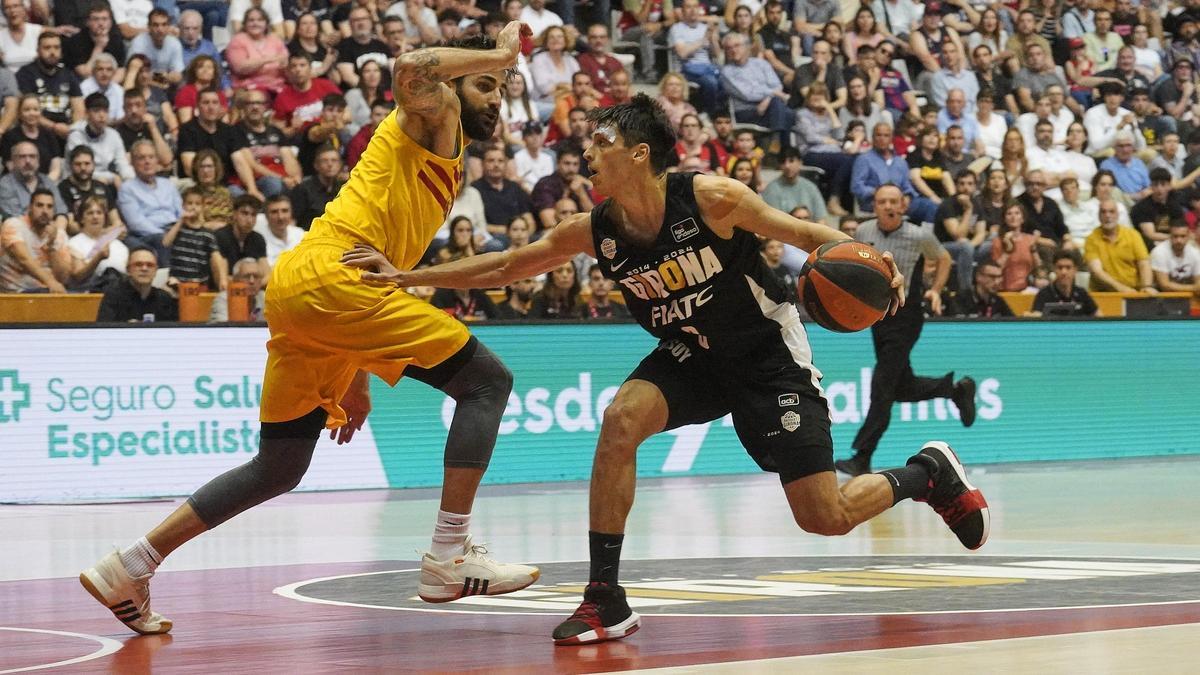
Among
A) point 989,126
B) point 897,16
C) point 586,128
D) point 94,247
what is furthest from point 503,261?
point 897,16

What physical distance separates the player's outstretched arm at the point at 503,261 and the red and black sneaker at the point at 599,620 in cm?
126

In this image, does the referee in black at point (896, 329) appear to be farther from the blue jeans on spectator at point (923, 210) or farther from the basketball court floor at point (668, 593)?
the blue jeans on spectator at point (923, 210)

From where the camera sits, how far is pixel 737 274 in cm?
671

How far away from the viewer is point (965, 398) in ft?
47.7

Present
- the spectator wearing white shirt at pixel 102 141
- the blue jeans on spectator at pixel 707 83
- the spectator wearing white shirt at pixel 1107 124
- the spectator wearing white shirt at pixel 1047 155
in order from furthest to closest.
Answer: the spectator wearing white shirt at pixel 1107 124 < the spectator wearing white shirt at pixel 1047 155 < the blue jeans on spectator at pixel 707 83 < the spectator wearing white shirt at pixel 102 141

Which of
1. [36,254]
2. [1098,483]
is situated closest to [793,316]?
[1098,483]

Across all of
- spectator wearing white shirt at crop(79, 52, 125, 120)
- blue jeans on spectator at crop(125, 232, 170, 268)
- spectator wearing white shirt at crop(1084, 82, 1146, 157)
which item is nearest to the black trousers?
blue jeans on spectator at crop(125, 232, 170, 268)

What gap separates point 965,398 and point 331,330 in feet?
28.8

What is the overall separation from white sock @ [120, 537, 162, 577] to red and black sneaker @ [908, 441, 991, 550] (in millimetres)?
2995

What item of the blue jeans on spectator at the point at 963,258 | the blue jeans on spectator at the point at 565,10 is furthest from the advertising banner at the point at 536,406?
the blue jeans on spectator at the point at 565,10

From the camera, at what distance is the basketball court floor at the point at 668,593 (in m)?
A: 5.73

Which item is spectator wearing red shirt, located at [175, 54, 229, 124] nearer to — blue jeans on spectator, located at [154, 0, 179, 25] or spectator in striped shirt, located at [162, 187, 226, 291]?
blue jeans on spectator, located at [154, 0, 179, 25]

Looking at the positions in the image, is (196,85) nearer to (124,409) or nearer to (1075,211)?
(124,409)

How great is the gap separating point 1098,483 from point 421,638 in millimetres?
9278
